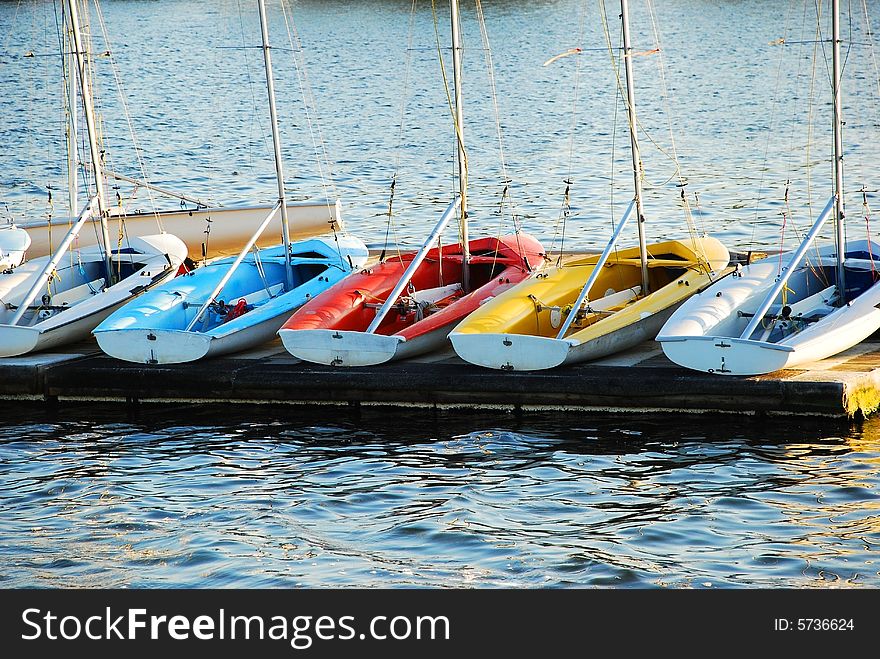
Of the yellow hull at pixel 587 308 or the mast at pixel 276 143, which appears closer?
the yellow hull at pixel 587 308

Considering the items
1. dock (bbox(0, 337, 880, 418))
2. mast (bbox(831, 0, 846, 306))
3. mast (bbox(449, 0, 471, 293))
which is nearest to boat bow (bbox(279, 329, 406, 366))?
dock (bbox(0, 337, 880, 418))

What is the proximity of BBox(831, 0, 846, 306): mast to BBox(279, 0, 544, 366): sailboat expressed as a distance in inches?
147

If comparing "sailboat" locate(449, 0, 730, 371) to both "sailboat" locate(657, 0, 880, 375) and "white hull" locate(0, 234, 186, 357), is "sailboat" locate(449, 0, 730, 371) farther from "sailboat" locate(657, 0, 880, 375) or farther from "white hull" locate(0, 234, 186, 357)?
"white hull" locate(0, 234, 186, 357)

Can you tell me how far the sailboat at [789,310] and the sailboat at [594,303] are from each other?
63 centimetres

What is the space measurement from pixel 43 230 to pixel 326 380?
9048mm

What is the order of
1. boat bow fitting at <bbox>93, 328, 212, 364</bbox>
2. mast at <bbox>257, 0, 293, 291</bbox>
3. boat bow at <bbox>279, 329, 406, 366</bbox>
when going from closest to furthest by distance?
1. boat bow at <bbox>279, 329, 406, 366</bbox>
2. boat bow fitting at <bbox>93, 328, 212, 364</bbox>
3. mast at <bbox>257, 0, 293, 291</bbox>

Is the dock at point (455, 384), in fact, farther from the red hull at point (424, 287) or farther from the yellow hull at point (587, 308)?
the red hull at point (424, 287)

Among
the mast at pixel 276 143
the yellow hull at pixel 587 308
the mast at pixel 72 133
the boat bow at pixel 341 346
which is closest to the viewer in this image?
the yellow hull at pixel 587 308

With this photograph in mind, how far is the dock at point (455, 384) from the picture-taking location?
14406 millimetres

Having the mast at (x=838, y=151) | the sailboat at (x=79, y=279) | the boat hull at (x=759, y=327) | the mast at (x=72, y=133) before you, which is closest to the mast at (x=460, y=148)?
the boat hull at (x=759, y=327)

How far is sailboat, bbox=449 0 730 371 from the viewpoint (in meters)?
15.0

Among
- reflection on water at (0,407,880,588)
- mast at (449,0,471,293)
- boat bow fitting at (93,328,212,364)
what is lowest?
reflection on water at (0,407,880,588)

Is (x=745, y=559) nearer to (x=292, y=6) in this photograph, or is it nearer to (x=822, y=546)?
(x=822, y=546)
